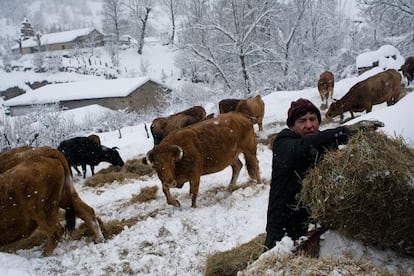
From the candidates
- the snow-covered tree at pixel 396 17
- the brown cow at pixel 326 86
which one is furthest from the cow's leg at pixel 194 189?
the snow-covered tree at pixel 396 17

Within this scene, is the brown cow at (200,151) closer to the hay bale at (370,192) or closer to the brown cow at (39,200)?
the brown cow at (39,200)

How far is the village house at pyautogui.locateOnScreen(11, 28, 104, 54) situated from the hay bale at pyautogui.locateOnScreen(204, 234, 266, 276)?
7521 cm

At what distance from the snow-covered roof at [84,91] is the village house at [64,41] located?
2920 cm

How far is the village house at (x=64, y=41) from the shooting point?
7806cm

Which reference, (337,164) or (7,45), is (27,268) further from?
(7,45)

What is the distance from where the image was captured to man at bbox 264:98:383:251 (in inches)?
117

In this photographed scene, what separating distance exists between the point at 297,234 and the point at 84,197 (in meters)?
7.23

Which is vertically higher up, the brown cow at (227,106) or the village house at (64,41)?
the village house at (64,41)

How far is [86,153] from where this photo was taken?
12.6 metres

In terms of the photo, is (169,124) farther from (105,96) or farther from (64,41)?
(64,41)

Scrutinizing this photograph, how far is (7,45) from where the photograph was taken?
306ft

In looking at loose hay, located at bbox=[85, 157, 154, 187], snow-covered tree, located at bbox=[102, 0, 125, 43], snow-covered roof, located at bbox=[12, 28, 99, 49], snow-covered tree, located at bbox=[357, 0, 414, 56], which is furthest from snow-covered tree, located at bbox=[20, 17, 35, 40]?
loose hay, located at bbox=[85, 157, 154, 187]

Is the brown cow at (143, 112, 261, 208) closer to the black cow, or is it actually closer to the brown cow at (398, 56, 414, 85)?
the black cow

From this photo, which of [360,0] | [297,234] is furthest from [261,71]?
[297,234]
